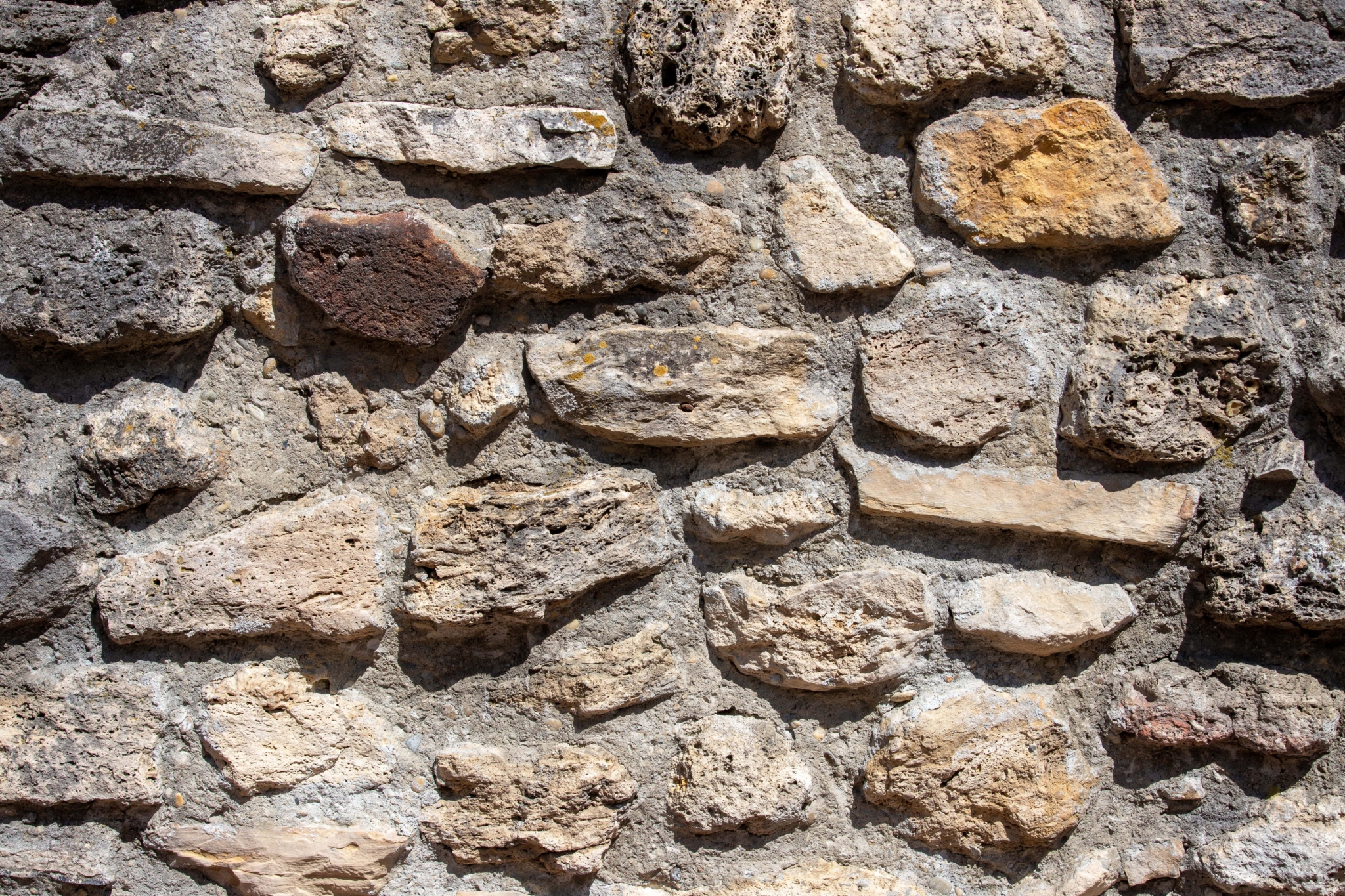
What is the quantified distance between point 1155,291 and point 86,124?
122 centimetres

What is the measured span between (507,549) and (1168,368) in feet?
2.67

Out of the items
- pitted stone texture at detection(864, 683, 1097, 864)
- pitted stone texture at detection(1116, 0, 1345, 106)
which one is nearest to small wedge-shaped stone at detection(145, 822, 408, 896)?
A: pitted stone texture at detection(864, 683, 1097, 864)

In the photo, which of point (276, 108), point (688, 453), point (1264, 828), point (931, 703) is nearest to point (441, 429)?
point (688, 453)

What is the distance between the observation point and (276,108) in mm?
1043

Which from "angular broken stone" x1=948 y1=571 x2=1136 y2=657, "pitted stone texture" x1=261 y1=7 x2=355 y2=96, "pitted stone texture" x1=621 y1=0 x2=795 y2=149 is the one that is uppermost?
"pitted stone texture" x1=621 y1=0 x2=795 y2=149

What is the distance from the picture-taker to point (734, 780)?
3.68ft

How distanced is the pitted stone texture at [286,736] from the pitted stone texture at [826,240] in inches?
28.9

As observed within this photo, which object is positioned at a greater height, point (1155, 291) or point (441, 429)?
point (1155, 291)

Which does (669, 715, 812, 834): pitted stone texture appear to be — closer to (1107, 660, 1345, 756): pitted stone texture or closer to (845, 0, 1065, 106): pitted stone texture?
(1107, 660, 1345, 756): pitted stone texture

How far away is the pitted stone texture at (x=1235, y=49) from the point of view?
1.11 metres

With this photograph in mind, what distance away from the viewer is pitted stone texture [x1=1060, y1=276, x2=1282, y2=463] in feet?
3.69

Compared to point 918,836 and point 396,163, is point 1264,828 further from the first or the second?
point 396,163

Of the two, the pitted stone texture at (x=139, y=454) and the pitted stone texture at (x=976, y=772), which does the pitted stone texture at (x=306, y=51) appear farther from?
the pitted stone texture at (x=976, y=772)

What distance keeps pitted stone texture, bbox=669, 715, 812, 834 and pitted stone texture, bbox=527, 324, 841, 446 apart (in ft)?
1.16
